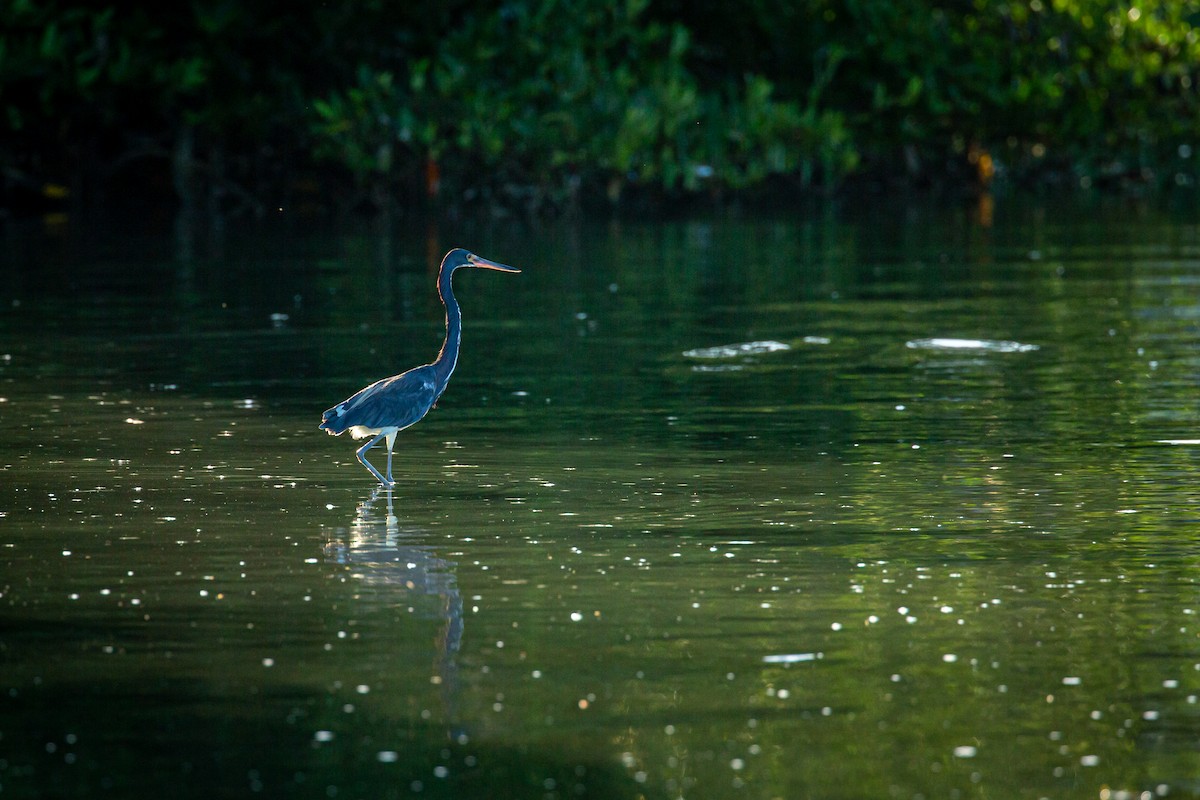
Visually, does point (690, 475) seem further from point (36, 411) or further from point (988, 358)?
point (988, 358)

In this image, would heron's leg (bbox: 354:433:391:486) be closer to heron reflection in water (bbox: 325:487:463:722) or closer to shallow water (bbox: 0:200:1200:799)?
shallow water (bbox: 0:200:1200:799)

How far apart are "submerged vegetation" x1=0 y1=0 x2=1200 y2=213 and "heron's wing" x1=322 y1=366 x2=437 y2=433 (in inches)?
1113

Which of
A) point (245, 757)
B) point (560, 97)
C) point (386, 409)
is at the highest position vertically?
point (560, 97)

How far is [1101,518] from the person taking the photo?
1012 centimetres

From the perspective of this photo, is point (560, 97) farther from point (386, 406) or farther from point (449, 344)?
point (386, 406)

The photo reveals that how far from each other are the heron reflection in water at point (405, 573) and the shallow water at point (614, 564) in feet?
0.09

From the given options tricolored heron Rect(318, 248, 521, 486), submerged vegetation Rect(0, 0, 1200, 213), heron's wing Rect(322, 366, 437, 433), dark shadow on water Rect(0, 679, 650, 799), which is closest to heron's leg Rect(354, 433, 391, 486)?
tricolored heron Rect(318, 248, 521, 486)

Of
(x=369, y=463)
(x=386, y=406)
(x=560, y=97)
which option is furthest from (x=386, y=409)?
(x=560, y=97)

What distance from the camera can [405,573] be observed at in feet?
29.7

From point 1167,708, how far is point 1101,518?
3290mm

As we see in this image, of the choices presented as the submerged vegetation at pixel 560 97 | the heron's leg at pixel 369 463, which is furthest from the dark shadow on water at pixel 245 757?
the submerged vegetation at pixel 560 97

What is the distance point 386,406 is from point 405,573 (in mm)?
2480

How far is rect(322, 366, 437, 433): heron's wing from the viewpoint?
1137 cm

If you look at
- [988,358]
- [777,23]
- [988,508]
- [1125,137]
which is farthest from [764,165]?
[988,508]
